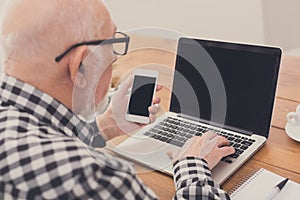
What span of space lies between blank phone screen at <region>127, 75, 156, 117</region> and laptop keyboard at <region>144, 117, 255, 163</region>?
0.09 m

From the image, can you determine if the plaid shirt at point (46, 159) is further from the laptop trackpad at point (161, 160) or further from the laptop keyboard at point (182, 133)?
the laptop keyboard at point (182, 133)

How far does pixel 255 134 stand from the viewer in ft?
3.67

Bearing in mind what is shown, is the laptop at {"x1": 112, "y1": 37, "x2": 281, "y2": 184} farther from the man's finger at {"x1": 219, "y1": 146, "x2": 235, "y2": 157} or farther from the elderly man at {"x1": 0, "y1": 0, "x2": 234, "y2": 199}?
the elderly man at {"x1": 0, "y1": 0, "x2": 234, "y2": 199}

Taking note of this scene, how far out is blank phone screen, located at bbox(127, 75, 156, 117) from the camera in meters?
1.13

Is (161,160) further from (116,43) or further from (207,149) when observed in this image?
(116,43)

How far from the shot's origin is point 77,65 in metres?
0.72

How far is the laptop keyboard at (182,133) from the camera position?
1085 millimetres

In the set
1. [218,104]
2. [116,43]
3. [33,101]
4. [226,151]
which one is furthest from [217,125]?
[33,101]

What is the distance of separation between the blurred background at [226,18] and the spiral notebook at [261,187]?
65.6 inches

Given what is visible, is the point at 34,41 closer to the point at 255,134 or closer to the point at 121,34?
the point at 121,34

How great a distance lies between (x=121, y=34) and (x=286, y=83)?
83 centimetres

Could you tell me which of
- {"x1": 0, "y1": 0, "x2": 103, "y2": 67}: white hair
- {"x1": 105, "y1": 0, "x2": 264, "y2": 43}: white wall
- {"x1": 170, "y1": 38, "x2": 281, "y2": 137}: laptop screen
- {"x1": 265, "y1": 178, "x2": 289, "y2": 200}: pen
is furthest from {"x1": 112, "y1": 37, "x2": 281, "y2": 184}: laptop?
{"x1": 105, "y1": 0, "x2": 264, "y2": 43}: white wall

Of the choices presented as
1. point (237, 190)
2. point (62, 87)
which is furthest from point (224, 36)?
point (62, 87)

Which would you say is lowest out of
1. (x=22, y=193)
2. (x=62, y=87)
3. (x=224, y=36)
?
(x=224, y=36)
